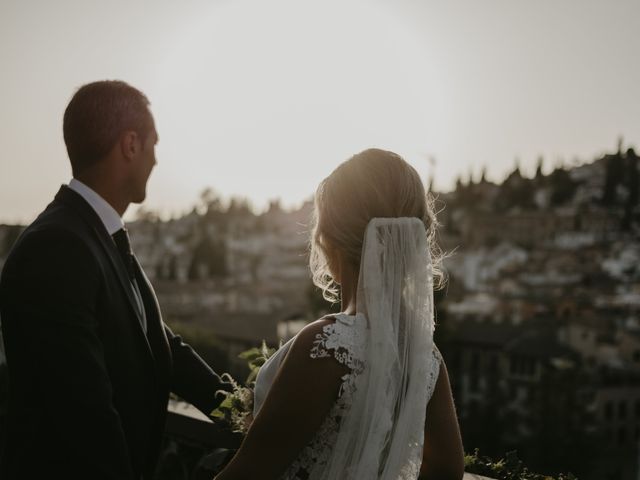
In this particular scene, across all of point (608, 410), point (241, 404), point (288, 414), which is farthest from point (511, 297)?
point (288, 414)

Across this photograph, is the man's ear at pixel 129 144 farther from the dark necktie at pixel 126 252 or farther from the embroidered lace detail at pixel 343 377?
the embroidered lace detail at pixel 343 377

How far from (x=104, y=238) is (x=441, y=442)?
1095 mm

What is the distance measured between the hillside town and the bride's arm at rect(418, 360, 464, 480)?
470 millimetres

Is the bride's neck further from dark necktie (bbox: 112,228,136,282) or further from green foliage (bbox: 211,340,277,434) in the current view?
dark necktie (bbox: 112,228,136,282)

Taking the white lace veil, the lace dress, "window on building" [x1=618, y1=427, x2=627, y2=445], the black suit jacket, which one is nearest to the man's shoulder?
the black suit jacket

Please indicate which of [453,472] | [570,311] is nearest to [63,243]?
[453,472]

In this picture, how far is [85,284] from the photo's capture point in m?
2.05

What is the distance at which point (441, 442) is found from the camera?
2.16 m

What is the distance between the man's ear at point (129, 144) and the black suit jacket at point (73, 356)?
187 millimetres

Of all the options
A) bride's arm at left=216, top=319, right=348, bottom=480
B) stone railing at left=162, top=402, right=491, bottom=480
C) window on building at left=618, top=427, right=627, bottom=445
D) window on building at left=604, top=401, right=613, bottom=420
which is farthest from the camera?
window on building at left=618, top=427, right=627, bottom=445

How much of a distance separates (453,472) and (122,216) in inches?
47.5

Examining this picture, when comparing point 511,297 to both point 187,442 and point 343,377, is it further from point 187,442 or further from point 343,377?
point 343,377

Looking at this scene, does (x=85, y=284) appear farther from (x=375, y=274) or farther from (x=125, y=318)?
(x=375, y=274)

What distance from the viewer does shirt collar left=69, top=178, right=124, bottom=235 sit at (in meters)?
2.29
